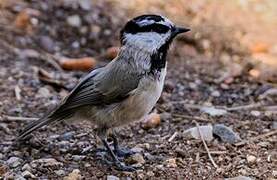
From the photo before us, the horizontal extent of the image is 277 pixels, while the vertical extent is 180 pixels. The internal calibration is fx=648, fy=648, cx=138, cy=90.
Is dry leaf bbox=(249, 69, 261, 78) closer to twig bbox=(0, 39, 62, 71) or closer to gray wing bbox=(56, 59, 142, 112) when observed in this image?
twig bbox=(0, 39, 62, 71)

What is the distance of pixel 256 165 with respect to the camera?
14.8 ft

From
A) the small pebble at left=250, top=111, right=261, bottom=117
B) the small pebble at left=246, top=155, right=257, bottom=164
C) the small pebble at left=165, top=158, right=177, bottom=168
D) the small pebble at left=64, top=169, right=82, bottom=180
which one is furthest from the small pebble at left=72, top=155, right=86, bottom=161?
the small pebble at left=250, top=111, right=261, bottom=117

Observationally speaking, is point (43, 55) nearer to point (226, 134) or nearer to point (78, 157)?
point (78, 157)

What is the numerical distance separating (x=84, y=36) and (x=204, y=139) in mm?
2576

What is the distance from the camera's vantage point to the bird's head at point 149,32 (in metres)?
4.45

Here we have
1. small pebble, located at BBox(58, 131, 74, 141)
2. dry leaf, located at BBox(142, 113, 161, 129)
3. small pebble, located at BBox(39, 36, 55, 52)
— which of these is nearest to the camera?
small pebble, located at BBox(58, 131, 74, 141)

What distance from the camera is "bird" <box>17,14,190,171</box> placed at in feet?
14.6

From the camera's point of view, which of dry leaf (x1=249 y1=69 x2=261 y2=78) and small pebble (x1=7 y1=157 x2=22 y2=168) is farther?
dry leaf (x1=249 y1=69 x2=261 y2=78)

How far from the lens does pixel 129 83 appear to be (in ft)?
14.7

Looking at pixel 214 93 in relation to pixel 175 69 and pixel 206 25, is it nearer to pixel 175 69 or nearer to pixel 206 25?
pixel 175 69

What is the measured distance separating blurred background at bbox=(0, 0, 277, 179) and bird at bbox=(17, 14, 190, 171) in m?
0.33

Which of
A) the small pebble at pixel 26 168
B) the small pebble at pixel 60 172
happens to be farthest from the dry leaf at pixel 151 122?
the small pebble at pixel 26 168

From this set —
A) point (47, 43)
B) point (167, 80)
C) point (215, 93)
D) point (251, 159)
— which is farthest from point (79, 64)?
point (251, 159)

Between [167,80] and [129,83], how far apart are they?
6.04ft
